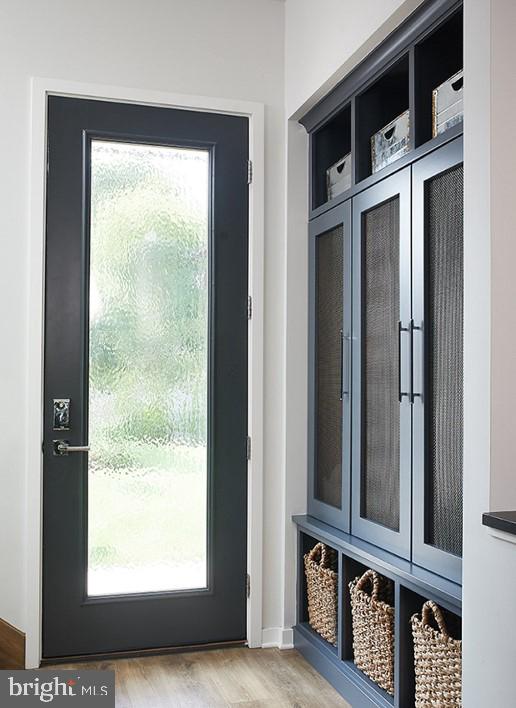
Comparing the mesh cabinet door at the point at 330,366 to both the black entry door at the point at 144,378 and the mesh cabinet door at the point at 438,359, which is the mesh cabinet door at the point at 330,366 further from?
the mesh cabinet door at the point at 438,359

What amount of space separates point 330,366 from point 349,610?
98 centimetres

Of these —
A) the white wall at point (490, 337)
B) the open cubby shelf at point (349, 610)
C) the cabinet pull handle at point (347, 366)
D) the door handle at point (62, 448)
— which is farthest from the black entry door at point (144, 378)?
the white wall at point (490, 337)

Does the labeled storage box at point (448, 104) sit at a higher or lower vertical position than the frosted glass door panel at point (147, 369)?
higher

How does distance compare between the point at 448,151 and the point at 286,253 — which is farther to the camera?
the point at 286,253

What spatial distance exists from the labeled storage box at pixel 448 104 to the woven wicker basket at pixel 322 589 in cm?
172

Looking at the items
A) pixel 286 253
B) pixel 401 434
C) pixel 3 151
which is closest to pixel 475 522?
pixel 401 434

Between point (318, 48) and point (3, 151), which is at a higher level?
point (318, 48)

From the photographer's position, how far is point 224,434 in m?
3.33

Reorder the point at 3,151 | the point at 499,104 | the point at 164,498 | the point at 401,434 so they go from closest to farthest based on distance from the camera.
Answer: the point at 499,104 < the point at 401,434 < the point at 3,151 < the point at 164,498

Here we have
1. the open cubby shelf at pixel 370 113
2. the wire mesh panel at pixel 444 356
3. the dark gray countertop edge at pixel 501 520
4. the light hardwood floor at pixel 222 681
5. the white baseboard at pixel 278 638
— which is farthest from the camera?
the white baseboard at pixel 278 638

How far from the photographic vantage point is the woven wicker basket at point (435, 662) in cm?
215

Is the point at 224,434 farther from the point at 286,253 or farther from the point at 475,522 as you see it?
the point at 475,522

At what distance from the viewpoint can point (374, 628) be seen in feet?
8.59

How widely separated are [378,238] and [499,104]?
0.91 meters
